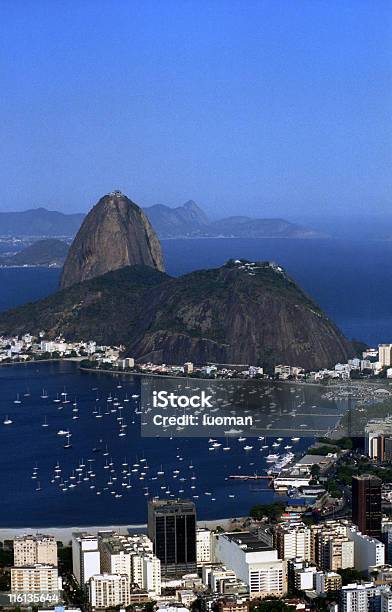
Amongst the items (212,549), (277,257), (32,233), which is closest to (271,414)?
(212,549)

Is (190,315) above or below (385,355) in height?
above

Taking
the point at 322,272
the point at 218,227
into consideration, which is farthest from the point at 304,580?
the point at 218,227

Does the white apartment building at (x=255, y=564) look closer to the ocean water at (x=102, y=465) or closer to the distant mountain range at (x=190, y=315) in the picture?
the ocean water at (x=102, y=465)

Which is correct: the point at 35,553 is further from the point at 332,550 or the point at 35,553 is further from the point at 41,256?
the point at 41,256

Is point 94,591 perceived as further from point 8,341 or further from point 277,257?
point 277,257

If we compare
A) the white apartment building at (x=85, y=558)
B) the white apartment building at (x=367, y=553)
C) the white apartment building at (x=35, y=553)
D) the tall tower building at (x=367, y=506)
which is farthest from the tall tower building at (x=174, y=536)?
the tall tower building at (x=367, y=506)

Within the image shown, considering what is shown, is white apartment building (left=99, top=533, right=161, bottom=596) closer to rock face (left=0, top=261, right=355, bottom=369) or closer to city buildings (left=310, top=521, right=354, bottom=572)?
city buildings (left=310, top=521, right=354, bottom=572)
